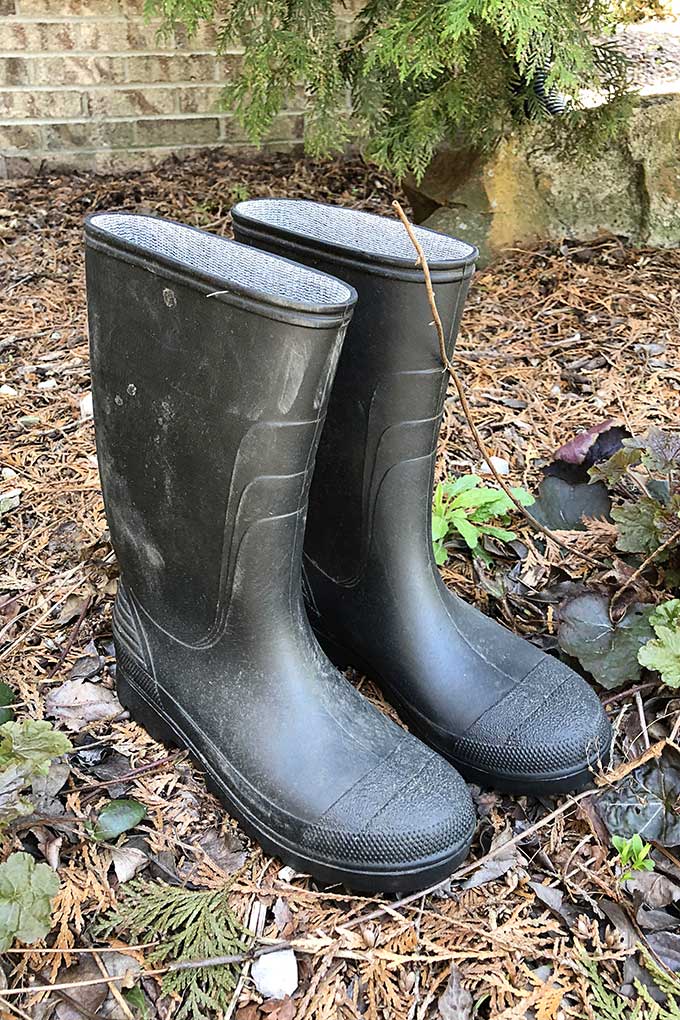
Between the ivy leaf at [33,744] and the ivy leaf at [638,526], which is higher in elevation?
the ivy leaf at [638,526]

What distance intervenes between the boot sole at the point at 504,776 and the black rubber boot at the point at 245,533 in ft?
0.33

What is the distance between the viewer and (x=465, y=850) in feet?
3.61

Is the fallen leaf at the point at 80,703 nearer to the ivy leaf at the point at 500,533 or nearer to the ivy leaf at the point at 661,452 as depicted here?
the ivy leaf at the point at 500,533

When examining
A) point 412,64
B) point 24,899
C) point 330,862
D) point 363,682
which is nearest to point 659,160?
point 412,64

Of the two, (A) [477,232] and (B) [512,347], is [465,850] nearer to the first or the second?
(B) [512,347]

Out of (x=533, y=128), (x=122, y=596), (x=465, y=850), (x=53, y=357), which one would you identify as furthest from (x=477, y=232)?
(x=465, y=850)

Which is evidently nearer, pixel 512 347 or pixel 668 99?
pixel 512 347

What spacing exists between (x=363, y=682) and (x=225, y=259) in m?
0.69

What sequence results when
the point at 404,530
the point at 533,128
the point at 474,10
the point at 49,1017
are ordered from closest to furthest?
the point at 49,1017, the point at 404,530, the point at 474,10, the point at 533,128

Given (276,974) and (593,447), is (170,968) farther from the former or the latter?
(593,447)

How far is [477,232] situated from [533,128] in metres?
0.32

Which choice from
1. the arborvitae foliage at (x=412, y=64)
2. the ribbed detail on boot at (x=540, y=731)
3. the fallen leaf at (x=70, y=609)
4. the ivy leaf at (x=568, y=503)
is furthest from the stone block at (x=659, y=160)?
the fallen leaf at (x=70, y=609)

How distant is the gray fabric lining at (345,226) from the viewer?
1.25m

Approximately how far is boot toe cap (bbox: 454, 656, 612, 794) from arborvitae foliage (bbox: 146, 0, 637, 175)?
4.56 feet
